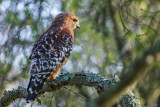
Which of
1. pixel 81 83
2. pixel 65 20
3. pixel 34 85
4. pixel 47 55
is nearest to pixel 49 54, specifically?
pixel 47 55

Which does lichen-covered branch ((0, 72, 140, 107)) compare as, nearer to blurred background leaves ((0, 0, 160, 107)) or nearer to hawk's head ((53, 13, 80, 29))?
blurred background leaves ((0, 0, 160, 107))

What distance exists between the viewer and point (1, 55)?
17.8 feet

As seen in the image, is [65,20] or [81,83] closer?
[81,83]

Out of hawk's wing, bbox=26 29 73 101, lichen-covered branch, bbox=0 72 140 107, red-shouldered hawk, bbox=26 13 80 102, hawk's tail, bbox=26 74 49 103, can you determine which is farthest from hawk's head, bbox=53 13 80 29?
lichen-covered branch, bbox=0 72 140 107

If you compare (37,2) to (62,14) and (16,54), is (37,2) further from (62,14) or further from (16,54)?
(16,54)

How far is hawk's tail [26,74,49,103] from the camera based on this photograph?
12.8ft

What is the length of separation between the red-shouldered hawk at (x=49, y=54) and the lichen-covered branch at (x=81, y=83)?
0.22m

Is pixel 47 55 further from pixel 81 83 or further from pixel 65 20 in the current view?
pixel 81 83

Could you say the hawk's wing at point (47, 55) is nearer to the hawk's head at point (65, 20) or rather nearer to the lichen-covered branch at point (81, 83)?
the lichen-covered branch at point (81, 83)

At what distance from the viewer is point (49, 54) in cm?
498

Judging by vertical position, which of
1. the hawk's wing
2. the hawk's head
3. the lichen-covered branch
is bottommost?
the lichen-covered branch

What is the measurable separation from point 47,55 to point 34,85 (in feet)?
3.07

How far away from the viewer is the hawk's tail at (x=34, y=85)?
12.8 feet

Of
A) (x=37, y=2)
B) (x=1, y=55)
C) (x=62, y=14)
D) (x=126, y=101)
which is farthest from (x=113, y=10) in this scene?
(x=126, y=101)
